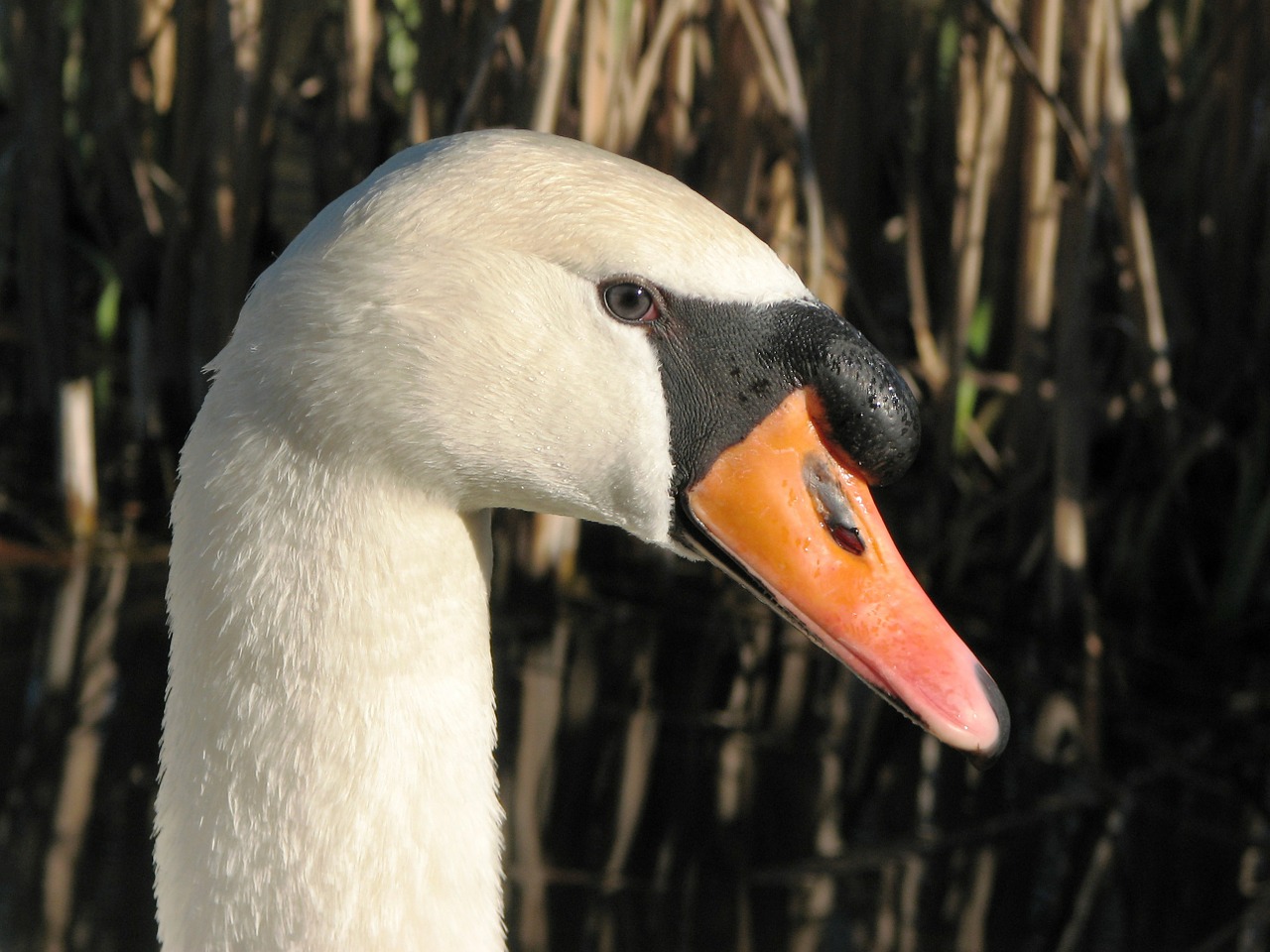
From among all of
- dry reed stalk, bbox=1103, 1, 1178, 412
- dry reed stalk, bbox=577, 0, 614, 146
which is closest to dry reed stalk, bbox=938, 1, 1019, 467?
dry reed stalk, bbox=1103, 1, 1178, 412

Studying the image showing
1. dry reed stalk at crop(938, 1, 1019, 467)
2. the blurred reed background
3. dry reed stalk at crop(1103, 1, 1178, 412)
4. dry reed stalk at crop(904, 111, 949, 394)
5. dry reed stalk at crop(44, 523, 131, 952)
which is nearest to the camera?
dry reed stalk at crop(44, 523, 131, 952)

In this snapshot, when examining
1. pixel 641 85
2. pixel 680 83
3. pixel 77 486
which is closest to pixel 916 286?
pixel 680 83

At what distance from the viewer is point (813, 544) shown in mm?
1644

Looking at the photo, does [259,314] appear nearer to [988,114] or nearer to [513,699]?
[513,699]

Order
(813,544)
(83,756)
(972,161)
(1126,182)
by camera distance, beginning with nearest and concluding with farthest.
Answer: (813,544) < (83,756) < (1126,182) < (972,161)

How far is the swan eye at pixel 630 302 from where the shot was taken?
1559 millimetres

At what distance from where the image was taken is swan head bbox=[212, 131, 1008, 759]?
1519 mm

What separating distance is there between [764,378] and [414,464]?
1.19ft

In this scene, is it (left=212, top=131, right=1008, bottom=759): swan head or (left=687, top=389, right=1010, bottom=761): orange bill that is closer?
(left=212, top=131, right=1008, bottom=759): swan head

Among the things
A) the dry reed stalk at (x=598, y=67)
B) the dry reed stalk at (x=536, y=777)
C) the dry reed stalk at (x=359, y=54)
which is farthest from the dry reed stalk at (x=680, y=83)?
the dry reed stalk at (x=536, y=777)

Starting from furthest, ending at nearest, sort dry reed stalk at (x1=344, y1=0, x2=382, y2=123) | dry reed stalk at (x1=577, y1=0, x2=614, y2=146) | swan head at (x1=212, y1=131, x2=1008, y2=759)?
1. dry reed stalk at (x1=344, y1=0, x2=382, y2=123)
2. dry reed stalk at (x1=577, y1=0, x2=614, y2=146)
3. swan head at (x1=212, y1=131, x2=1008, y2=759)

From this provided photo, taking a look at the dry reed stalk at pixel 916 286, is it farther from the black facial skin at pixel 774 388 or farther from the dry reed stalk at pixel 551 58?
the black facial skin at pixel 774 388

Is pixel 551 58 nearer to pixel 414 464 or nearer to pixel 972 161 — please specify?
pixel 972 161

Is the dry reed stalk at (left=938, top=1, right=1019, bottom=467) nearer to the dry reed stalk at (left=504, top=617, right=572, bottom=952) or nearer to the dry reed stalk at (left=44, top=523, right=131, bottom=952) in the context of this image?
the dry reed stalk at (left=504, top=617, right=572, bottom=952)
